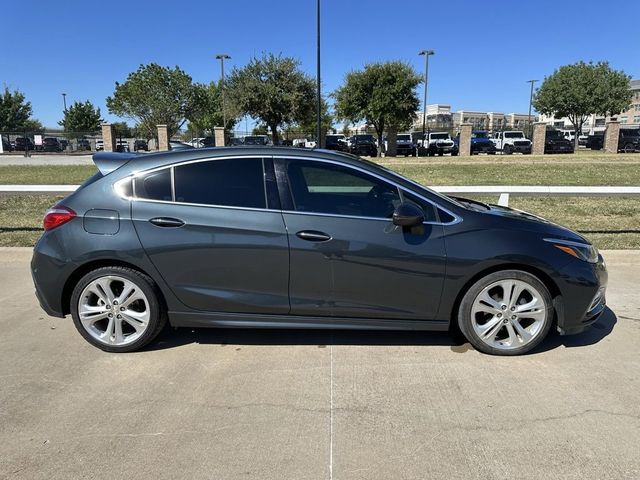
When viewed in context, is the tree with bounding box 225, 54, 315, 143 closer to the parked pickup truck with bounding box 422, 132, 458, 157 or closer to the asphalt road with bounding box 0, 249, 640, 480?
the parked pickup truck with bounding box 422, 132, 458, 157

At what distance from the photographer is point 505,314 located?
381 centimetres

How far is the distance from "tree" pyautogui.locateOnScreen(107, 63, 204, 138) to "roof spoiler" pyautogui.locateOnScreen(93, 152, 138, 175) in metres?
48.4

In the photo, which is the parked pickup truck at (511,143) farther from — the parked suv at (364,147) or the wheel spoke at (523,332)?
the wheel spoke at (523,332)

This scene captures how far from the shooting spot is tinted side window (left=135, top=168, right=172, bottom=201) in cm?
389

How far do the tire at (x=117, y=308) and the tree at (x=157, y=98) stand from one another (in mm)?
48831

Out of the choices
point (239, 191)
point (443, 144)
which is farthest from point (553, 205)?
point (443, 144)

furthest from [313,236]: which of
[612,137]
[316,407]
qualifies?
[612,137]

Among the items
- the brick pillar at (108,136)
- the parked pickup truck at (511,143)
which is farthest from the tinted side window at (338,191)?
the parked pickup truck at (511,143)

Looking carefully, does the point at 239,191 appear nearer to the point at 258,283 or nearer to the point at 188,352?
the point at 258,283

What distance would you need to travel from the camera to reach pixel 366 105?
35.4m

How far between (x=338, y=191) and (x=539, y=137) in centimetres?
3628

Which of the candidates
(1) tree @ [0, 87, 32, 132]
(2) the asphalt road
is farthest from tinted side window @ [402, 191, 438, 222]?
(1) tree @ [0, 87, 32, 132]

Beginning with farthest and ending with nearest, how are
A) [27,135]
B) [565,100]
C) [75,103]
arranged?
[75,103], [565,100], [27,135]

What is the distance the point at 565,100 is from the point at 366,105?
2486 cm
